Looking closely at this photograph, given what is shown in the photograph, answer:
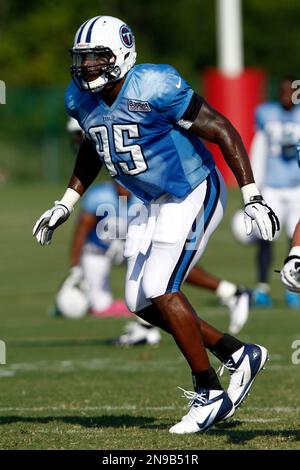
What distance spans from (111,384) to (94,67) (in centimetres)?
221

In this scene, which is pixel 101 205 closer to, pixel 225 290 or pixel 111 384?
pixel 225 290

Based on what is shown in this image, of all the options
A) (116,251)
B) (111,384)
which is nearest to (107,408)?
(111,384)

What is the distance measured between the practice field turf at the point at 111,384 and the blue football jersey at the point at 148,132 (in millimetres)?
1076

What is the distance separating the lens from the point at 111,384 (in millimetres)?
6824

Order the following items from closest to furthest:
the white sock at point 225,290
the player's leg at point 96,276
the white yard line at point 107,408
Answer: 1. the white yard line at point 107,408
2. the white sock at point 225,290
3. the player's leg at point 96,276

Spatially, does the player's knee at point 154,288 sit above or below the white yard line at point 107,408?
above

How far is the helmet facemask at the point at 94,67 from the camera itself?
17.2ft

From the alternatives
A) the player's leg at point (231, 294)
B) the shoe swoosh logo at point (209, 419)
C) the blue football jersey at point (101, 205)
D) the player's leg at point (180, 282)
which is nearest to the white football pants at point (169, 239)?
the player's leg at point (180, 282)

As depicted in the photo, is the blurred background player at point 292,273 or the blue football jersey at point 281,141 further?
the blue football jersey at point 281,141

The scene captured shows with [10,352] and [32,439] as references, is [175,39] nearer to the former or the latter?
[10,352]

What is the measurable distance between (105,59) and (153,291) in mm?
1010

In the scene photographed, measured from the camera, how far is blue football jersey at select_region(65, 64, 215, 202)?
5.23m

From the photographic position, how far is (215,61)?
37.8 m

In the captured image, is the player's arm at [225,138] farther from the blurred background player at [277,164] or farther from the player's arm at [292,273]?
the blurred background player at [277,164]
